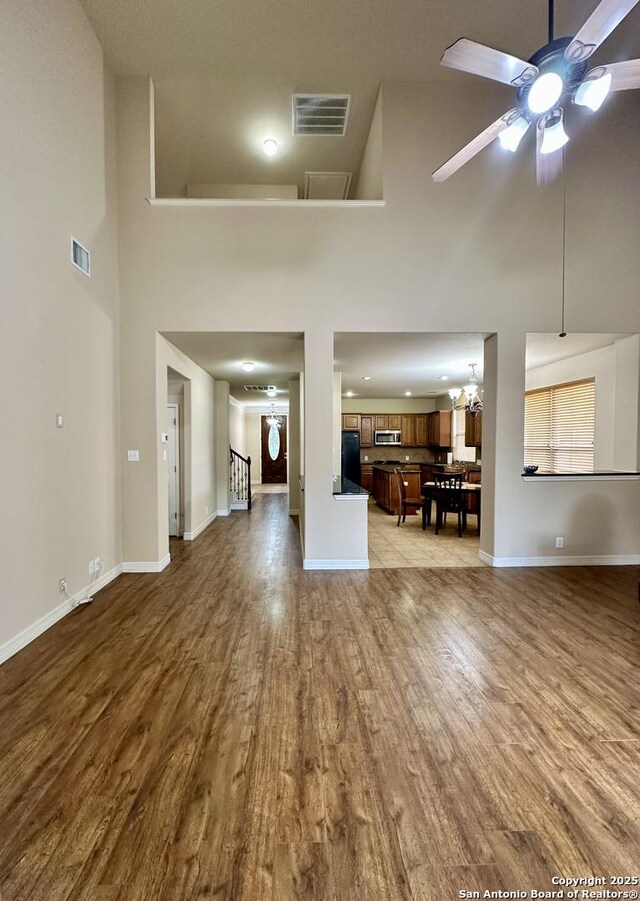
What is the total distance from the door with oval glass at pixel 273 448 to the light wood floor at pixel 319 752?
9627 millimetres

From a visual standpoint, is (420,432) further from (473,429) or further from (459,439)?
(473,429)

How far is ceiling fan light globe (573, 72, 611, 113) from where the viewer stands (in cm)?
204

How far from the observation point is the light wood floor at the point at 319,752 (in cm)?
121

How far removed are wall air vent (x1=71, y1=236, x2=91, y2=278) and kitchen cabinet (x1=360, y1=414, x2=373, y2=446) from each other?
736cm

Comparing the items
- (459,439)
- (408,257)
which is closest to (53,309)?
(408,257)

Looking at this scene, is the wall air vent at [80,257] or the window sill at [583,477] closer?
the wall air vent at [80,257]

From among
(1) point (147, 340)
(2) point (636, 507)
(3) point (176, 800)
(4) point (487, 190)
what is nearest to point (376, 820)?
(3) point (176, 800)

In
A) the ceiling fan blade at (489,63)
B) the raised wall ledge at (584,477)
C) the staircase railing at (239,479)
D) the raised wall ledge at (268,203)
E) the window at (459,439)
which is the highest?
the raised wall ledge at (268,203)

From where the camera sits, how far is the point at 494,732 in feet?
5.86

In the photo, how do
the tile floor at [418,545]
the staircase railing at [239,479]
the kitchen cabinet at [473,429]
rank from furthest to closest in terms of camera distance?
the staircase railing at [239,479] < the kitchen cabinet at [473,429] < the tile floor at [418,545]

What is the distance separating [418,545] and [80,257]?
483 centimetres

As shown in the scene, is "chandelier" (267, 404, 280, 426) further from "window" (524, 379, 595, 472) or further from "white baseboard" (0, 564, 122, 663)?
"white baseboard" (0, 564, 122, 663)

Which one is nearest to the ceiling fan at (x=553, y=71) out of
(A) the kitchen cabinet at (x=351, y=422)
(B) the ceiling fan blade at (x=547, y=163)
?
(B) the ceiling fan blade at (x=547, y=163)

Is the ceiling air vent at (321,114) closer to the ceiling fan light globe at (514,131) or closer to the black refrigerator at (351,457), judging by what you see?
the ceiling fan light globe at (514,131)
